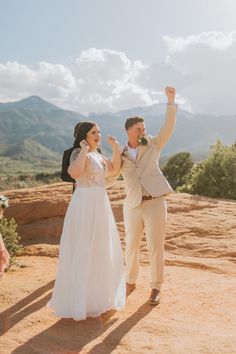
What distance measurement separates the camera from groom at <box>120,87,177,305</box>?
6.45 metres

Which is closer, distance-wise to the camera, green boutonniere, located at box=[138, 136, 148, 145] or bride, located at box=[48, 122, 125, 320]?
bride, located at box=[48, 122, 125, 320]

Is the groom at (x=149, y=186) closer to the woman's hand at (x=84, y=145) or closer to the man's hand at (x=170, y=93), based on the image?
the man's hand at (x=170, y=93)

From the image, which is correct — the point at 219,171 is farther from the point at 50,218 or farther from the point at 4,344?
the point at 4,344

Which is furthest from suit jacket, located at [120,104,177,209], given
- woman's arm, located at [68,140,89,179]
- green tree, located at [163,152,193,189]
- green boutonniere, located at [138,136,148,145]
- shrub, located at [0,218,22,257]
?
Answer: green tree, located at [163,152,193,189]

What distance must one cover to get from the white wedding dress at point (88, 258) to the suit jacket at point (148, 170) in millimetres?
647

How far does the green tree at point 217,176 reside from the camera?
15.6 m

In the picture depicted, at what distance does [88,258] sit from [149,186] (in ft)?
4.60

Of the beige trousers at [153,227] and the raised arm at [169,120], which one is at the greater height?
the raised arm at [169,120]

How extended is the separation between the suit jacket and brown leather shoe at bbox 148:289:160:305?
1.26m

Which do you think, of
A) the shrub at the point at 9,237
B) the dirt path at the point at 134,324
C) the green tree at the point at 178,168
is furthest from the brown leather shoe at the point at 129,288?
the green tree at the point at 178,168

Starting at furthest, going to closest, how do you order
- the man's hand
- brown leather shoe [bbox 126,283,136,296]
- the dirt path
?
brown leather shoe [bbox 126,283,136,296]
the man's hand
the dirt path

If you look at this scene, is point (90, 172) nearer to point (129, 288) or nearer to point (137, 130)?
point (137, 130)

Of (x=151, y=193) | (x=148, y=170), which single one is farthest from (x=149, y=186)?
(x=148, y=170)

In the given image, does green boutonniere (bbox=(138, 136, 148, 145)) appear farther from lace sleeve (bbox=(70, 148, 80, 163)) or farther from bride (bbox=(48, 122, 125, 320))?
lace sleeve (bbox=(70, 148, 80, 163))
